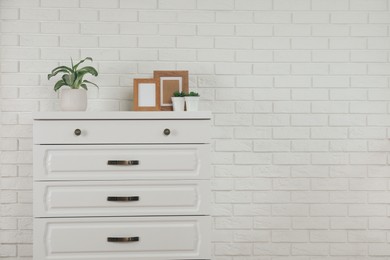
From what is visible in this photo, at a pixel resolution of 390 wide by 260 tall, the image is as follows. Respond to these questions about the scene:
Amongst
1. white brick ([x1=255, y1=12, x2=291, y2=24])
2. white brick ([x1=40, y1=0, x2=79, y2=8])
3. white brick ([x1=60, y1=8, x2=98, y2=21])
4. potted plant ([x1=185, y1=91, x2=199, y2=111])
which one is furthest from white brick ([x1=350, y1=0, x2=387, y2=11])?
white brick ([x1=40, y1=0, x2=79, y2=8])

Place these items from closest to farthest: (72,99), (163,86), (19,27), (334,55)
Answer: (72,99), (163,86), (19,27), (334,55)

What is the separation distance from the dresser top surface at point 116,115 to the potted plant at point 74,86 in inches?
7.4

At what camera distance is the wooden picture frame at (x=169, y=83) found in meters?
2.89

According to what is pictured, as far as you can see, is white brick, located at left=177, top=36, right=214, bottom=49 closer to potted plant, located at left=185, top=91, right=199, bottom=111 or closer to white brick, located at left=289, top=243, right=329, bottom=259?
potted plant, located at left=185, top=91, right=199, bottom=111

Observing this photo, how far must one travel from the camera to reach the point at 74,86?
2797 mm

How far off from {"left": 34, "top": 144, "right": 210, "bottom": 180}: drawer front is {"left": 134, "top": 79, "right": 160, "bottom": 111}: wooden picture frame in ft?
0.97

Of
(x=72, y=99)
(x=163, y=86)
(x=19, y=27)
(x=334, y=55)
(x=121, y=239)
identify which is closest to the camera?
(x=121, y=239)

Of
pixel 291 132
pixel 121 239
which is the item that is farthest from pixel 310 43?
pixel 121 239

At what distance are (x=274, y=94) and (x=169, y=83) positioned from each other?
67 cm

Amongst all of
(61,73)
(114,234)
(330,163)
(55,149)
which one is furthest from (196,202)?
(61,73)

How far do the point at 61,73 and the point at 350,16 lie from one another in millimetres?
1817

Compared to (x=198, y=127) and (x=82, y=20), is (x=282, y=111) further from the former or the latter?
(x=82, y=20)

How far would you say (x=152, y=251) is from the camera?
2604mm

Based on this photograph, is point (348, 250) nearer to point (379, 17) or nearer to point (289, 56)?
point (289, 56)
